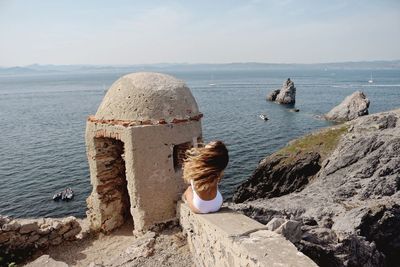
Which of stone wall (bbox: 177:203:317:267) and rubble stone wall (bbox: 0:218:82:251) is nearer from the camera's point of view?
stone wall (bbox: 177:203:317:267)

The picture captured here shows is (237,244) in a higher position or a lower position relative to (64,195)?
higher

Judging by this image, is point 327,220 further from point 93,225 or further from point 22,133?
point 22,133

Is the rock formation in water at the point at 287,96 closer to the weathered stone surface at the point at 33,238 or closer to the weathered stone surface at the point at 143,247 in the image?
the weathered stone surface at the point at 33,238

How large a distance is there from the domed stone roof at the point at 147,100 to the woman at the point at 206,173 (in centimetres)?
233

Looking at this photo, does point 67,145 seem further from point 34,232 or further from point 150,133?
point 150,133

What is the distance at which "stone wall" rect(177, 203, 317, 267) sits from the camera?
4.68 m

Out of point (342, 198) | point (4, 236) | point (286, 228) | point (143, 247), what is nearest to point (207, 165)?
point (286, 228)

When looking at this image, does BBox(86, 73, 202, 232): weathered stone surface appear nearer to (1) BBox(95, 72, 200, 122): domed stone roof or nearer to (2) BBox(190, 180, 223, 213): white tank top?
(1) BBox(95, 72, 200, 122): domed stone roof

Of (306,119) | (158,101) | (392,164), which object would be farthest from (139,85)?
(306,119)

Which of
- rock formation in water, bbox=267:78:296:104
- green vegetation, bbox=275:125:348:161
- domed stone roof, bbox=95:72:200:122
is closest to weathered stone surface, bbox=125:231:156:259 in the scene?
domed stone roof, bbox=95:72:200:122

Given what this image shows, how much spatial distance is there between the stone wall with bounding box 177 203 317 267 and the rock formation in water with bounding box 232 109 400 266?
1.89 metres

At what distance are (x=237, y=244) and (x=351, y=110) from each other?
55.7 metres

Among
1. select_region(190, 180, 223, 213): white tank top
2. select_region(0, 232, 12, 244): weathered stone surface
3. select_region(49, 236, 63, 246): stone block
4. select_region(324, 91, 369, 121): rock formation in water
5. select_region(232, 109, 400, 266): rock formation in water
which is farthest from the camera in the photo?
select_region(324, 91, 369, 121): rock formation in water

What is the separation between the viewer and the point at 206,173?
5934 millimetres
